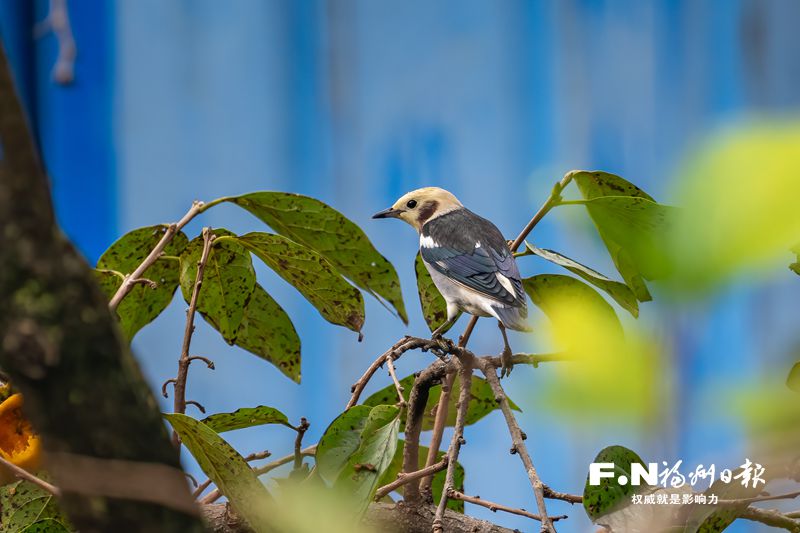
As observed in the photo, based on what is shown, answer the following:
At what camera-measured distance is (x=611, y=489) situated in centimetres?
66

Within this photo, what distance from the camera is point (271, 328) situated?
84 cm

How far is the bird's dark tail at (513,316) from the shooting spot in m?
0.96

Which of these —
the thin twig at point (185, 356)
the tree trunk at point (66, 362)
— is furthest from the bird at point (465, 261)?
the tree trunk at point (66, 362)

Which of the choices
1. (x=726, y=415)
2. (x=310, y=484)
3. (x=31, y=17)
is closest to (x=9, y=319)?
(x=726, y=415)

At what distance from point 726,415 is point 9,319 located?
22 centimetres

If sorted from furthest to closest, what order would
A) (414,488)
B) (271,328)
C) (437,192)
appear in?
(437,192) < (271,328) < (414,488)

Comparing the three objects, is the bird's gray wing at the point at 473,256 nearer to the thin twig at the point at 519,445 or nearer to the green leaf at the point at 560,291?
Answer: the green leaf at the point at 560,291

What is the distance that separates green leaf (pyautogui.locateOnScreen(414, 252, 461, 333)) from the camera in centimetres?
92

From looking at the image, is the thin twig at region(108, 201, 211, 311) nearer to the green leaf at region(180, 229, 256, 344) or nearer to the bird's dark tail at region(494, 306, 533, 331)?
the green leaf at region(180, 229, 256, 344)

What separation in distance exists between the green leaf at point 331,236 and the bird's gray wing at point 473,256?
16cm

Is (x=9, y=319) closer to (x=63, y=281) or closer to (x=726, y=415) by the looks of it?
(x=63, y=281)

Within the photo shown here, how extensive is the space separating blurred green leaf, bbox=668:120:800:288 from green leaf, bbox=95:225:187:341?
2.40 ft

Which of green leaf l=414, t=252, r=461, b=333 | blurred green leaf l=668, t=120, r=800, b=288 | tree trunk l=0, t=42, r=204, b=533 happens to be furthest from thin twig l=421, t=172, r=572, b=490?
blurred green leaf l=668, t=120, r=800, b=288

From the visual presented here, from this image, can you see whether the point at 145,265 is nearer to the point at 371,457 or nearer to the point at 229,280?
the point at 229,280
